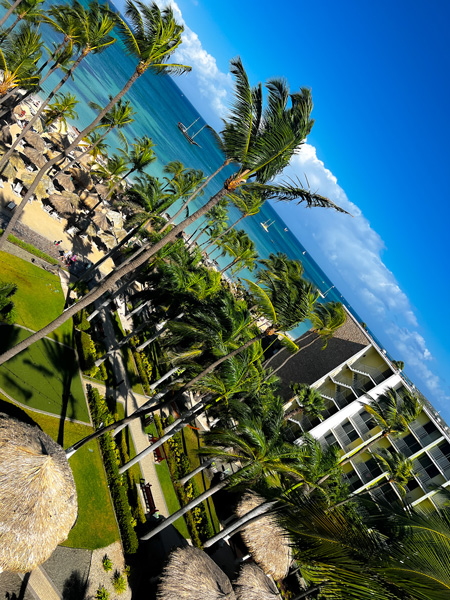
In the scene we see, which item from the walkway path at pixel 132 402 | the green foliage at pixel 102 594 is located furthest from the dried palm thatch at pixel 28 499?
the walkway path at pixel 132 402

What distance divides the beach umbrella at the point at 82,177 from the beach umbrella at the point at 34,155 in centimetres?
510

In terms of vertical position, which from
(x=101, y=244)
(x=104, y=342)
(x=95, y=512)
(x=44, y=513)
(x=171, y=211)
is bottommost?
(x=95, y=512)

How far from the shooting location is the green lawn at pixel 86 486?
15242mm

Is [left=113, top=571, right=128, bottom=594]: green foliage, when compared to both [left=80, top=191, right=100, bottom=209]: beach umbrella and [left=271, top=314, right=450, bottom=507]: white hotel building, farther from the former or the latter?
[left=80, top=191, right=100, bottom=209]: beach umbrella

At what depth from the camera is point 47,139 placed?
3819 centimetres

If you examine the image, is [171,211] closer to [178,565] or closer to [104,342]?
[104,342]

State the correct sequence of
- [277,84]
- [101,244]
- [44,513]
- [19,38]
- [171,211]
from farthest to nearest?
[171,211], [101,244], [19,38], [44,513], [277,84]

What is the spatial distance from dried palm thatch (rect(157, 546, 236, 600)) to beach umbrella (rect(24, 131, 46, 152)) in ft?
105

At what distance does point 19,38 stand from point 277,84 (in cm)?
1782

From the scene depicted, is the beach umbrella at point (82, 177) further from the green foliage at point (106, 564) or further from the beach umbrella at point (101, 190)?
the green foliage at point (106, 564)

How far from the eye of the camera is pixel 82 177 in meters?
37.7

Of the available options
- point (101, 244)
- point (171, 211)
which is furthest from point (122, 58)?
point (101, 244)

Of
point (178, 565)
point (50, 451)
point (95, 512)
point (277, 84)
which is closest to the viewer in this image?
point (277, 84)

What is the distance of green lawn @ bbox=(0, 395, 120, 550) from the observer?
50.0 feet
